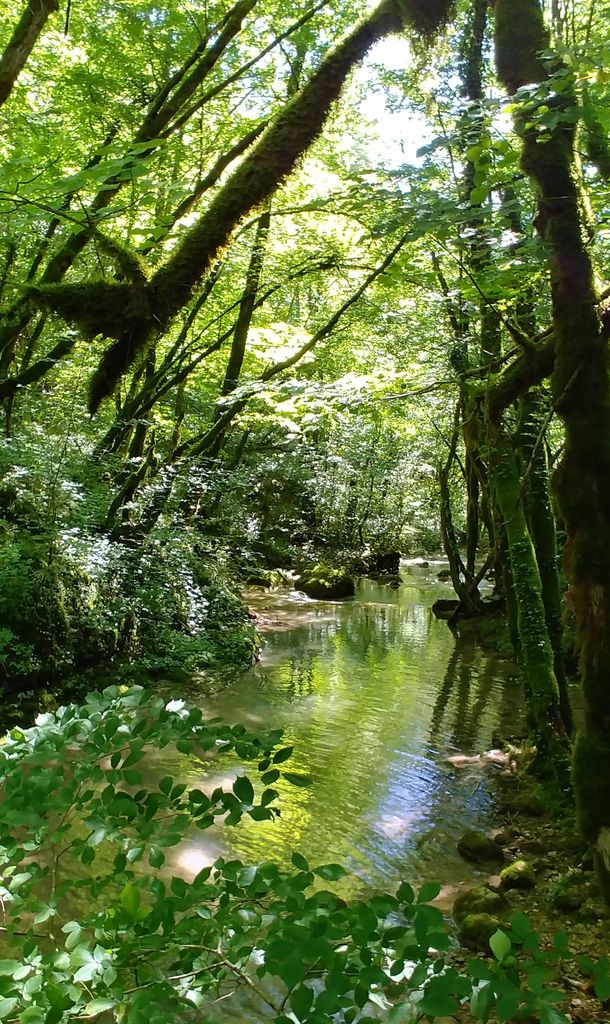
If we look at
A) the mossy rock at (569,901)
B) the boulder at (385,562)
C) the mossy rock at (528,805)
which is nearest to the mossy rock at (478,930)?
the mossy rock at (569,901)

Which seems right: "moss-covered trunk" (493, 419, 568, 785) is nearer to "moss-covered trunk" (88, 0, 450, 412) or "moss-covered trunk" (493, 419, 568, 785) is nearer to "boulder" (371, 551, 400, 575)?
"moss-covered trunk" (88, 0, 450, 412)

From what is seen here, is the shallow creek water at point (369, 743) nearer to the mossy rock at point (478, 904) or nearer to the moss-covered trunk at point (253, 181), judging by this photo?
the mossy rock at point (478, 904)

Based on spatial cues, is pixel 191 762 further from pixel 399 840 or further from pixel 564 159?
pixel 564 159

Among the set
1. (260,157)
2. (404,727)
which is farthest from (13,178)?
(404,727)

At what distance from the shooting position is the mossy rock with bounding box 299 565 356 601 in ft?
66.1

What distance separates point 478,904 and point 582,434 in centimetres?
324

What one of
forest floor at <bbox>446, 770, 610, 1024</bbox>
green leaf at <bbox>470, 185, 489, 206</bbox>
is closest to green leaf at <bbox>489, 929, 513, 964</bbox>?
forest floor at <bbox>446, 770, 610, 1024</bbox>

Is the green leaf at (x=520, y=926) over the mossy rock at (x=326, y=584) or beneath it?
over

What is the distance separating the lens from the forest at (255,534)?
1817 millimetres

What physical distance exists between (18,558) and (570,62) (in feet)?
22.2

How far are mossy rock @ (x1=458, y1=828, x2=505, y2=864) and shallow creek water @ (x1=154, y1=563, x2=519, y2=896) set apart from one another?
12 cm

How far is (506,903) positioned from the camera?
440 centimetres

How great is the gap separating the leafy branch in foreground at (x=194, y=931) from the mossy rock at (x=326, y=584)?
1811 centimetres

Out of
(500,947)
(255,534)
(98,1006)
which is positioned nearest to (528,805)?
(500,947)
